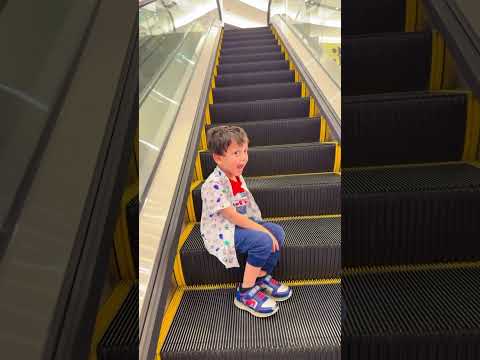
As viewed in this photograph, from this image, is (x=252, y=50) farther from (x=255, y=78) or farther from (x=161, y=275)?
(x=161, y=275)

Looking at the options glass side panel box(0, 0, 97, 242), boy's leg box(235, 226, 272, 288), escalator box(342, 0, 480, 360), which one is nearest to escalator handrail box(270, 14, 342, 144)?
escalator box(342, 0, 480, 360)

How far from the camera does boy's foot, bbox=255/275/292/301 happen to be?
64.2 inches

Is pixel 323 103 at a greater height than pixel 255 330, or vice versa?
pixel 323 103

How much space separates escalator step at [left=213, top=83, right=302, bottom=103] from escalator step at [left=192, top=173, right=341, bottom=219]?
1.67 m

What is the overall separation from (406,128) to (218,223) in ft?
2.95

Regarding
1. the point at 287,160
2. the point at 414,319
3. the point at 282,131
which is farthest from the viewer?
the point at 282,131

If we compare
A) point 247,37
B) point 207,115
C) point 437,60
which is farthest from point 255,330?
point 247,37

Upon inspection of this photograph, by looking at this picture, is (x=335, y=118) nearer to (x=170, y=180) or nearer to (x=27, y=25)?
(x=170, y=180)

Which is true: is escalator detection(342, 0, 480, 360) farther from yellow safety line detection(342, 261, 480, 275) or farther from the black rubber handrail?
the black rubber handrail

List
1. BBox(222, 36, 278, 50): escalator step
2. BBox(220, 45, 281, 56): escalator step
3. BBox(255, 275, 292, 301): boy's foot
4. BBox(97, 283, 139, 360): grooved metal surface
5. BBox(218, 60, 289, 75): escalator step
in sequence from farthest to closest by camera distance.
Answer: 1. BBox(222, 36, 278, 50): escalator step
2. BBox(220, 45, 281, 56): escalator step
3. BBox(218, 60, 289, 75): escalator step
4. BBox(255, 275, 292, 301): boy's foot
5. BBox(97, 283, 139, 360): grooved metal surface

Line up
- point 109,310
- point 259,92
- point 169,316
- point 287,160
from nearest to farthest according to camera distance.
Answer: point 109,310
point 169,316
point 287,160
point 259,92

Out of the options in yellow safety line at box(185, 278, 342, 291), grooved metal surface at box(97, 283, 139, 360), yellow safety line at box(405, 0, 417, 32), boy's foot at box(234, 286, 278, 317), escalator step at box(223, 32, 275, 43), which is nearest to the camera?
grooved metal surface at box(97, 283, 139, 360)

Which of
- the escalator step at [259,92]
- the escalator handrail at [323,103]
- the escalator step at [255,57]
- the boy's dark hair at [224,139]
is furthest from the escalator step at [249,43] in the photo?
the boy's dark hair at [224,139]

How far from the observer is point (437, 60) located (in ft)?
5.38
